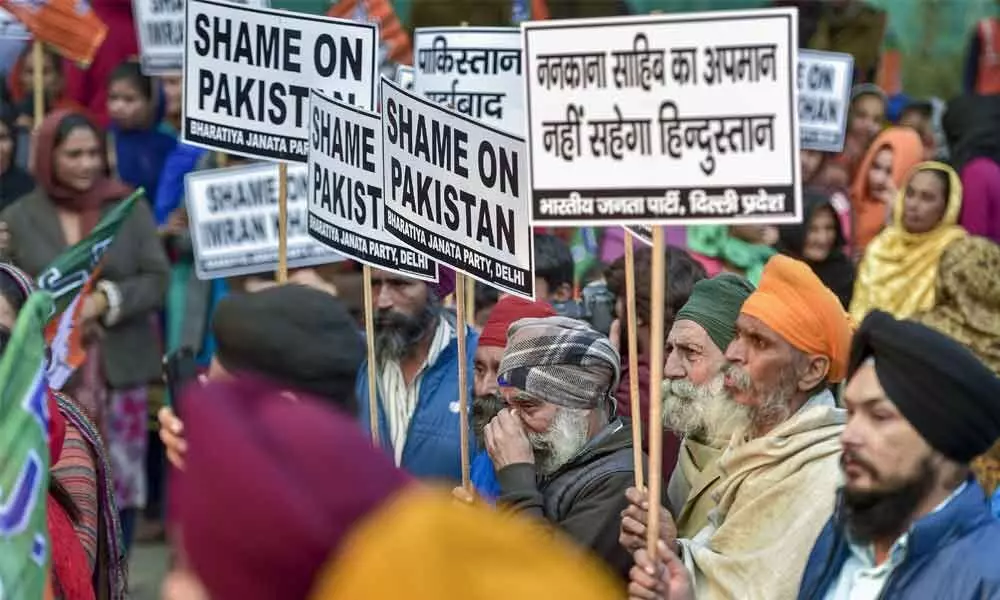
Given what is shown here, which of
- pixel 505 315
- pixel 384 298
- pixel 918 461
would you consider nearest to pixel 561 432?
pixel 505 315

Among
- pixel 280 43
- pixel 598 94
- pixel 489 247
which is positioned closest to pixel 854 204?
pixel 280 43

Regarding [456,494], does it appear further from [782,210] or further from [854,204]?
[854,204]

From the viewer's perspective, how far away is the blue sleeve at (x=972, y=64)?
15664mm

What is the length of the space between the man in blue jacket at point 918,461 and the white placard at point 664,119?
0.43 meters

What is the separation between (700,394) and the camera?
18.1 feet

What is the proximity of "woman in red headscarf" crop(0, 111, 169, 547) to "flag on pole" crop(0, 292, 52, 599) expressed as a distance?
19.3ft

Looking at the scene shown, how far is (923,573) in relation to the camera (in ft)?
12.8

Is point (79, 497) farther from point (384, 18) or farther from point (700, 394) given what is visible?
point (384, 18)

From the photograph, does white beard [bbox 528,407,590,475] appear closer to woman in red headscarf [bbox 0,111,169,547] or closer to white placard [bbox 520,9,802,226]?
white placard [bbox 520,9,802,226]

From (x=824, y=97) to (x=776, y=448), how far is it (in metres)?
7.22

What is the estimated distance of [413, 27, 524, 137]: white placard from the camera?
7.64 meters

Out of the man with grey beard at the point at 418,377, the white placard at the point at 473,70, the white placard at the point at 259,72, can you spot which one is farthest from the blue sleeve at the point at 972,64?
the white placard at the point at 259,72

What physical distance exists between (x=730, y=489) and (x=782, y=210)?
100 centimetres

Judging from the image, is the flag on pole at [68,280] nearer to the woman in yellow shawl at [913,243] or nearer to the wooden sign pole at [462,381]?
the wooden sign pole at [462,381]
